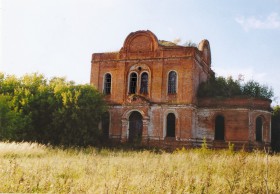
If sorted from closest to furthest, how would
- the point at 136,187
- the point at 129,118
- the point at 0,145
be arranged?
the point at 136,187
the point at 0,145
the point at 129,118

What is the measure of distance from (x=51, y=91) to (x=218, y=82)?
13.9m

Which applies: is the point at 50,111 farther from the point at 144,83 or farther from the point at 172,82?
the point at 172,82

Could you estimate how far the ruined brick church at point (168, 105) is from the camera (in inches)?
970

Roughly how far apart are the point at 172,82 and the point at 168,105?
1935 mm

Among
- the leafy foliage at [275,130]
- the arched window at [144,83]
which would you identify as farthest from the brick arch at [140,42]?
the leafy foliage at [275,130]

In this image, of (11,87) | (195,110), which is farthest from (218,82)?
(11,87)

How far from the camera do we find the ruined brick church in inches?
970

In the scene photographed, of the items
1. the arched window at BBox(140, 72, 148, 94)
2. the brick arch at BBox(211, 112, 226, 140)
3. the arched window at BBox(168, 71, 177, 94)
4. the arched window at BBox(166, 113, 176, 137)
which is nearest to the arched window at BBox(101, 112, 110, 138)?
the arched window at BBox(140, 72, 148, 94)

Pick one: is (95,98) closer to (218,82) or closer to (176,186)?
(218,82)

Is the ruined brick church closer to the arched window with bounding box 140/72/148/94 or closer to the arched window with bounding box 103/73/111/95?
the arched window with bounding box 140/72/148/94

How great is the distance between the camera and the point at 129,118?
87.0 ft

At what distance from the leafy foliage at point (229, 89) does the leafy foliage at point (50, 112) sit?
848cm

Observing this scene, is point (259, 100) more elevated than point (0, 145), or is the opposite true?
point (259, 100)

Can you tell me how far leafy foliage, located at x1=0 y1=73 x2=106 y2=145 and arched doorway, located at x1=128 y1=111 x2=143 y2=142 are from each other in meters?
2.69
